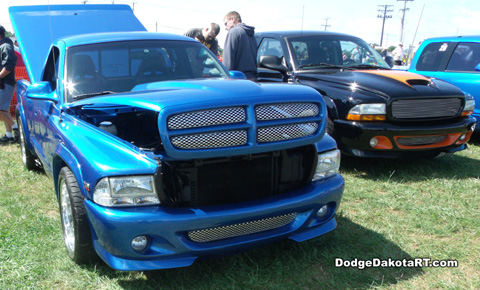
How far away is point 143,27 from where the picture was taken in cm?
644

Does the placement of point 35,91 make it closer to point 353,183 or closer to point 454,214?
point 353,183

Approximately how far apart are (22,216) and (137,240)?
2.03m

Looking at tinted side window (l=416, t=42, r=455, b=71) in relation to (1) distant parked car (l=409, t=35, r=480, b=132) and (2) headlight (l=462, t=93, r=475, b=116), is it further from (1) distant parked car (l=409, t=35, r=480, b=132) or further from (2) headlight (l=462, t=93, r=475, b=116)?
(2) headlight (l=462, t=93, r=475, b=116)

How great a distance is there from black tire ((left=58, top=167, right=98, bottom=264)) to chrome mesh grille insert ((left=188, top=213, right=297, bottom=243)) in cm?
73

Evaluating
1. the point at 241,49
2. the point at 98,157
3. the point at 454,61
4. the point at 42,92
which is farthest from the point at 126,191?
the point at 454,61

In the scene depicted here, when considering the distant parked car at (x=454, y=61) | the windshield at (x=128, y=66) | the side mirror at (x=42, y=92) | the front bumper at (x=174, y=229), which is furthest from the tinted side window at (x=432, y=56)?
the side mirror at (x=42, y=92)

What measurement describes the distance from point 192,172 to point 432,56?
6.35 m

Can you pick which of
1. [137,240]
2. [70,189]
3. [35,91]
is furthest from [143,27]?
[137,240]

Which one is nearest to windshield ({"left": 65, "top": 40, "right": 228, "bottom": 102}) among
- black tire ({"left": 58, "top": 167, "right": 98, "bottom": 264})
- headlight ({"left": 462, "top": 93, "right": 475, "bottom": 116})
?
black tire ({"left": 58, "top": 167, "right": 98, "bottom": 264})

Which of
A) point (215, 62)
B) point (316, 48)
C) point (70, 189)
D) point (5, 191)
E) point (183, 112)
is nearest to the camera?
point (183, 112)

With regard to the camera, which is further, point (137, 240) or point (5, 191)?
point (5, 191)

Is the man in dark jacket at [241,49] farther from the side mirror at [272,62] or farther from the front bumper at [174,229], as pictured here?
the front bumper at [174,229]

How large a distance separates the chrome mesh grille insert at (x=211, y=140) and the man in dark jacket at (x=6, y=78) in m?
5.99

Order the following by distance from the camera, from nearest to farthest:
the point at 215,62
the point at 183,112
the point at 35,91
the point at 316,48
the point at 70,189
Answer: the point at 183,112
the point at 70,189
the point at 35,91
the point at 215,62
the point at 316,48
